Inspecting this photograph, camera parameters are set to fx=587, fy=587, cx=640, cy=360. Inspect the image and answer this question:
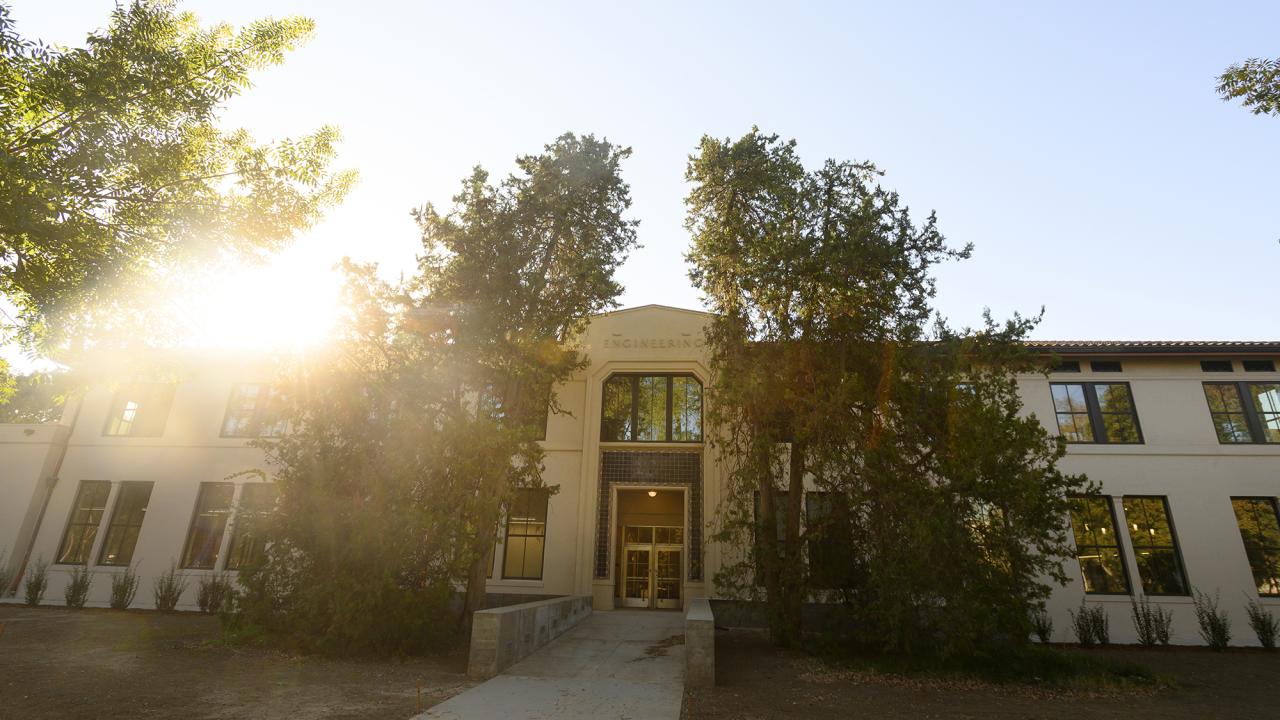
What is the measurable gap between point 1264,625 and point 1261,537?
2.35 m

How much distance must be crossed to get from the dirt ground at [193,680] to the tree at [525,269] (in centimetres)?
391

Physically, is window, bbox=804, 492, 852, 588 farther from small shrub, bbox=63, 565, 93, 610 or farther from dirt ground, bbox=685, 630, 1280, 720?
small shrub, bbox=63, 565, 93, 610

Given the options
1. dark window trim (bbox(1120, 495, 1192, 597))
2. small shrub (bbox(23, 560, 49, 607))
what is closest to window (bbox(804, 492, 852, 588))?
dark window trim (bbox(1120, 495, 1192, 597))

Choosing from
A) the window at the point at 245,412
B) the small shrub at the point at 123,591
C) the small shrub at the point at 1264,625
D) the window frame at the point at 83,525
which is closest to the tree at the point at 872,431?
the small shrub at the point at 1264,625

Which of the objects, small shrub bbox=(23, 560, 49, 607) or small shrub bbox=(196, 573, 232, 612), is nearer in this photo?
small shrub bbox=(196, 573, 232, 612)

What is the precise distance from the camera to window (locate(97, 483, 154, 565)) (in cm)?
1808

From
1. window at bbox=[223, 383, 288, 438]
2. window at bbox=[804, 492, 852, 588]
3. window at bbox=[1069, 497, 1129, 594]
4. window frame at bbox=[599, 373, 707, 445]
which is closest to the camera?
window at bbox=[804, 492, 852, 588]

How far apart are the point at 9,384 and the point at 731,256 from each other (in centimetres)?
1596

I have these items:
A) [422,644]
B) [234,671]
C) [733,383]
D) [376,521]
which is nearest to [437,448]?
[376,521]

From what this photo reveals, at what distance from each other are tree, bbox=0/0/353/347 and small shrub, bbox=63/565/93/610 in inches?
394

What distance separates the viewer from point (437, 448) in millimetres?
10055

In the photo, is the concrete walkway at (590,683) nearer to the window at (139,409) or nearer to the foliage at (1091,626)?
the foliage at (1091,626)

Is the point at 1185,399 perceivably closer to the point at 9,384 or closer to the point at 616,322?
the point at 616,322

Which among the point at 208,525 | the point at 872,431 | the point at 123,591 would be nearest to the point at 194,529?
the point at 208,525
